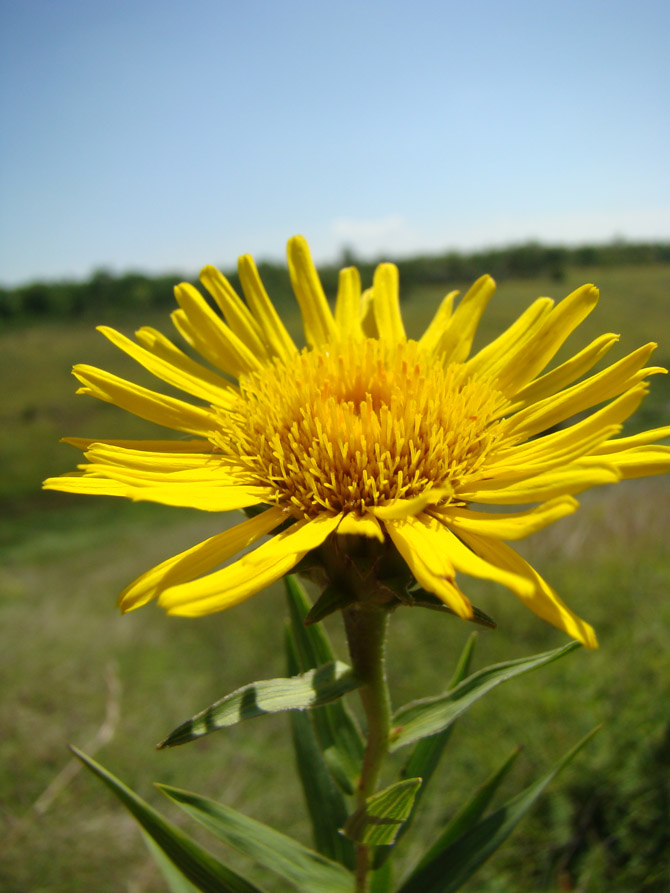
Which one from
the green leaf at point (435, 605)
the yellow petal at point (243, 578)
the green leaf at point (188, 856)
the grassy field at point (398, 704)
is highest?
the yellow petal at point (243, 578)

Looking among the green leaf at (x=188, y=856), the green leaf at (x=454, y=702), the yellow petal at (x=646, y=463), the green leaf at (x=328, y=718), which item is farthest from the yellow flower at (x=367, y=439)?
the green leaf at (x=188, y=856)

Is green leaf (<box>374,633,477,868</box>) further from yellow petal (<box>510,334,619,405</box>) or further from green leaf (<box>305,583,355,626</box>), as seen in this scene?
yellow petal (<box>510,334,619,405</box>)

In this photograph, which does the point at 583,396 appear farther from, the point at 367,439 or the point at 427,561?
the point at 427,561

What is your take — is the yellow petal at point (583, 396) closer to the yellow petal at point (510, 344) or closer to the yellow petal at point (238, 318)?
the yellow petal at point (510, 344)


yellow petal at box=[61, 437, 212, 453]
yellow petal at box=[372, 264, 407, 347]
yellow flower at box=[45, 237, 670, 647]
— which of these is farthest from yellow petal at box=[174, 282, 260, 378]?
yellow petal at box=[372, 264, 407, 347]

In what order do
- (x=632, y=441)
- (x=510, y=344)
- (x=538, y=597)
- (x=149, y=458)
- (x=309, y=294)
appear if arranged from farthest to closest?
(x=309, y=294)
(x=510, y=344)
(x=149, y=458)
(x=632, y=441)
(x=538, y=597)

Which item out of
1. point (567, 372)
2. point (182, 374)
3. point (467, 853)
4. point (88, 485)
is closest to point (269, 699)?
point (88, 485)
